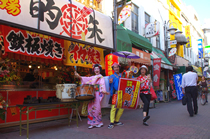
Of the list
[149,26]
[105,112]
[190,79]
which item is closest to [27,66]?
[105,112]

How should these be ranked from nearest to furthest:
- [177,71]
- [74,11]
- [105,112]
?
[74,11]
[105,112]
[177,71]

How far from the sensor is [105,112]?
8.73 meters

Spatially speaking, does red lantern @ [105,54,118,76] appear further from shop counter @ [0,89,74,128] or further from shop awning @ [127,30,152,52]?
shop awning @ [127,30,152,52]

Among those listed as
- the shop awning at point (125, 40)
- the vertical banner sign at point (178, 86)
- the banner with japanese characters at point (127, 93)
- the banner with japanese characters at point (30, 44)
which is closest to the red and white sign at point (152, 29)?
the shop awning at point (125, 40)

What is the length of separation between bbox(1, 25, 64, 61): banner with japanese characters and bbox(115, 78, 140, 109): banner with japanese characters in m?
2.43

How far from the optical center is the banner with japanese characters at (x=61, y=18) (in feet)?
15.3

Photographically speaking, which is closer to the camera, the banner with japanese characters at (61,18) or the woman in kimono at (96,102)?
the banner with japanese characters at (61,18)

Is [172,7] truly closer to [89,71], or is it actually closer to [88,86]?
[89,71]

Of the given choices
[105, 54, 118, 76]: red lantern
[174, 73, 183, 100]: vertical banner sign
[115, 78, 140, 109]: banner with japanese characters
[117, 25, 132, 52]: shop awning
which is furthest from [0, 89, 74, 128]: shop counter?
[174, 73, 183, 100]: vertical banner sign

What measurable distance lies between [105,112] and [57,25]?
482 centimetres

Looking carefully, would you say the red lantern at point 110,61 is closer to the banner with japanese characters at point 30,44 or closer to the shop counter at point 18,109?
the banner with japanese characters at point 30,44

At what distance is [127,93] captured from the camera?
5707mm

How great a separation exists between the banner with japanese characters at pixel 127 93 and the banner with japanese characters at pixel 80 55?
226 cm

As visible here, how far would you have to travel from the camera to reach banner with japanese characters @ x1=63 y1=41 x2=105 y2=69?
6.79 m
